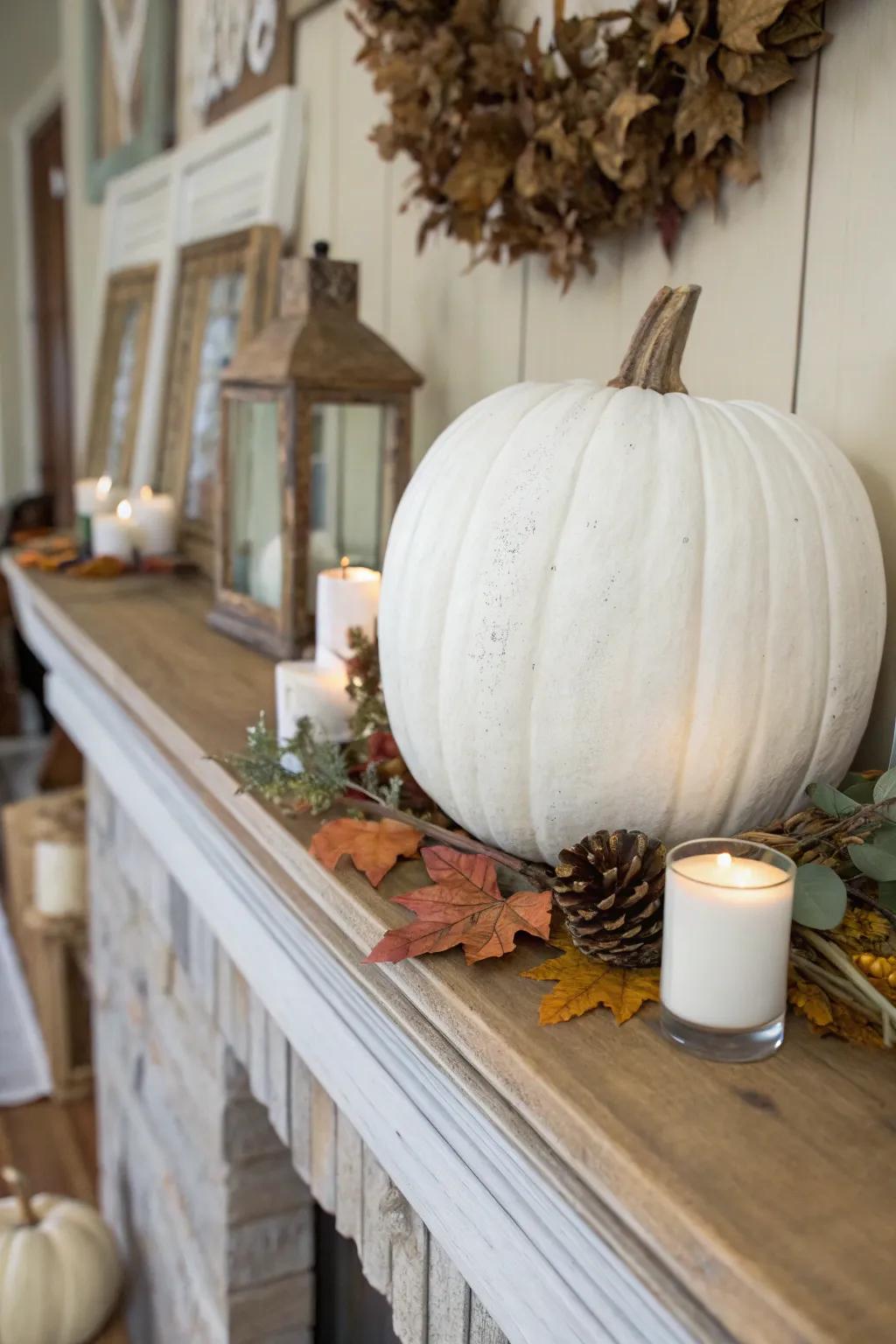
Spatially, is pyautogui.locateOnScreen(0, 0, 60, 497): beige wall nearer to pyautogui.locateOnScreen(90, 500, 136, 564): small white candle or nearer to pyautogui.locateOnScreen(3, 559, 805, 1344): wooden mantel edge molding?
pyautogui.locateOnScreen(90, 500, 136, 564): small white candle

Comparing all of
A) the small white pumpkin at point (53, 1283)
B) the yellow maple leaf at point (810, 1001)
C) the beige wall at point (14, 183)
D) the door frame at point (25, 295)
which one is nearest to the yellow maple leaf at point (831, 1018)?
the yellow maple leaf at point (810, 1001)

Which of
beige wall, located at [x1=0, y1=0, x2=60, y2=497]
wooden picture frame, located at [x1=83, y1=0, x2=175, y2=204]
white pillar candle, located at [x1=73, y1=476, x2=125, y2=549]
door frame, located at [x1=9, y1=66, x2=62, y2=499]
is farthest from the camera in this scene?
door frame, located at [x1=9, y1=66, x2=62, y2=499]

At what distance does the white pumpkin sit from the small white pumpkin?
1253mm

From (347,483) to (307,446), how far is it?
10cm

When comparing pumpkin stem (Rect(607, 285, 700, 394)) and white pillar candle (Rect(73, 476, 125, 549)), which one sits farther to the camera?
white pillar candle (Rect(73, 476, 125, 549))

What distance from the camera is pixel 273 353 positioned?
3.65 feet

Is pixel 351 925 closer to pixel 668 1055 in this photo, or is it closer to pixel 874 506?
pixel 668 1055

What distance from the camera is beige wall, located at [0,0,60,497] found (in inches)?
167

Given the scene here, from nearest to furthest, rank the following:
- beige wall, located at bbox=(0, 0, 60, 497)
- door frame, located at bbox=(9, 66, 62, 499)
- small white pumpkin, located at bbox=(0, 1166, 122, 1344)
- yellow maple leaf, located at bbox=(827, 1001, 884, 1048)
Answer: yellow maple leaf, located at bbox=(827, 1001, 884, 1048)
small white pumpkin, located at bbox=(0, 1166, 122, 1344)
beige wall, located at bbox=(0, 0, 60, 497)
door frame, located at bbox=(9, 66, 62, 499)

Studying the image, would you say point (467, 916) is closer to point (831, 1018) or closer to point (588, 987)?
point (588, 987)

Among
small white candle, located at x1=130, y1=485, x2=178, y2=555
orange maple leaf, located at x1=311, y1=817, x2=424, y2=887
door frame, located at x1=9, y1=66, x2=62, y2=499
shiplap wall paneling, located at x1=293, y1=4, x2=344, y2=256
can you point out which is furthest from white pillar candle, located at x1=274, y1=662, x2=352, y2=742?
door frame, located at x1=9, y1=66, x2=62, y2=499

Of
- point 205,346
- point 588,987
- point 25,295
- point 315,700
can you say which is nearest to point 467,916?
point 588,987

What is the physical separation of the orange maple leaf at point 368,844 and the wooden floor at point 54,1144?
5.59ft

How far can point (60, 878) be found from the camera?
2322 mm
